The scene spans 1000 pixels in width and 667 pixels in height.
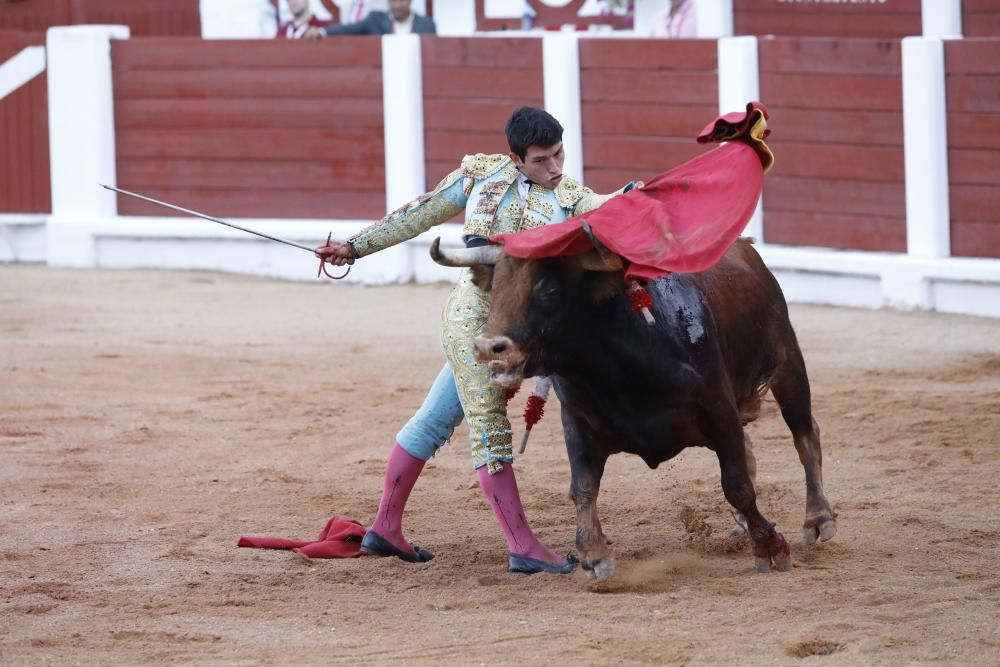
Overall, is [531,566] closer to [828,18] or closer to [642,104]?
Answer: [642,104]

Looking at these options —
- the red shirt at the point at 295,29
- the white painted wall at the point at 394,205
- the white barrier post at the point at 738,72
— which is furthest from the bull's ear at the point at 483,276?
the red shirt at the point at 295,29

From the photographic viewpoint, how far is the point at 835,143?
7875 millimetres

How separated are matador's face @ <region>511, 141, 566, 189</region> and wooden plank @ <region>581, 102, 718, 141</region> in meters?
4.59

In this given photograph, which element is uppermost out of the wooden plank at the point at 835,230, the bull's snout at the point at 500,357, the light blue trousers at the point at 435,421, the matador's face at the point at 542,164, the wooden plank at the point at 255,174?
the wooden plank at the point at 255,174

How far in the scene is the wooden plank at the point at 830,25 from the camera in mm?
9711

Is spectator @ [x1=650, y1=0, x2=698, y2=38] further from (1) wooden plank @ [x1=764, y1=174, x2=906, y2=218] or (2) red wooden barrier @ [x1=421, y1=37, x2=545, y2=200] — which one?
(1) wooden plank @ [x1=764, y1=174, x2=906, y2=218]

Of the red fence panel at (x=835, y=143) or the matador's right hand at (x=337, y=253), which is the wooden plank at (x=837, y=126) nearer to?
the red fence panel at (x=835, y=143)

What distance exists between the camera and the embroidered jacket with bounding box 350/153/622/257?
3.69 m

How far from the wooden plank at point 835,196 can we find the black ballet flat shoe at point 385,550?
432 cm

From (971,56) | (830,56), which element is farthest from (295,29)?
(971,56)

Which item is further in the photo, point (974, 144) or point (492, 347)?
point (974, 144)

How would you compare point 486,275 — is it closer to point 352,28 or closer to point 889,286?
point 889,286

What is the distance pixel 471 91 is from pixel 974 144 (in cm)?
274

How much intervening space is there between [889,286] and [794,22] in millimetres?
3025
